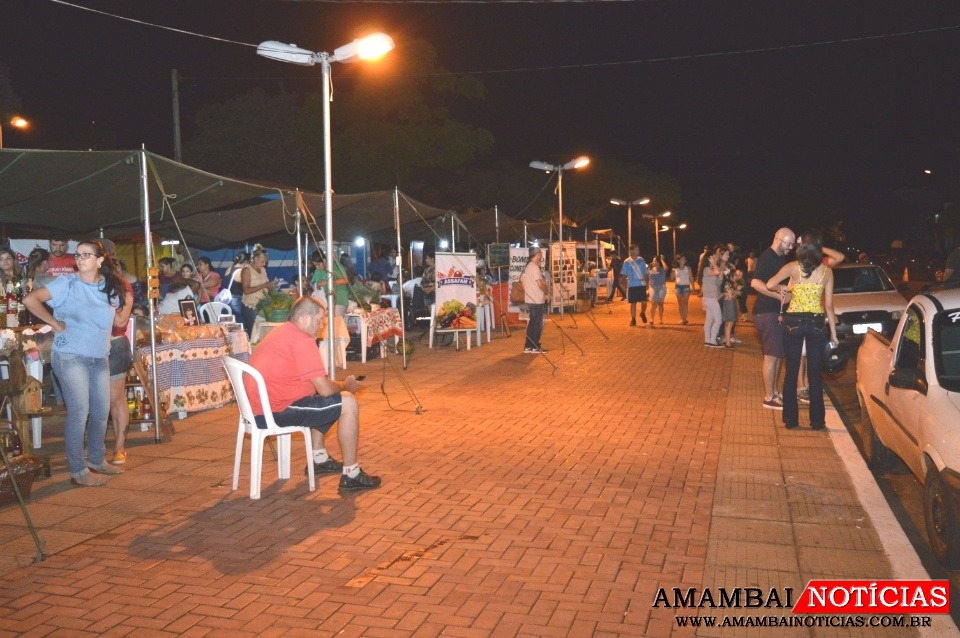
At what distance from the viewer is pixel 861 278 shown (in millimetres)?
15062

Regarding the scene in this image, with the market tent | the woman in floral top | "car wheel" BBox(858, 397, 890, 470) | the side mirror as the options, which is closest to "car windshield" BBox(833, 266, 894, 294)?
the woman in floral top

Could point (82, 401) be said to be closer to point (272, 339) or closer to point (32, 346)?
point (272, 339)

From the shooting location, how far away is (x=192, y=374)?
9.70 meters

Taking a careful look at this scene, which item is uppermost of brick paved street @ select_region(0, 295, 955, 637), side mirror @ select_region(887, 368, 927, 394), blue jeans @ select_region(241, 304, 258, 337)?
blue jeans @ select_region(241, 304, 258, 337)

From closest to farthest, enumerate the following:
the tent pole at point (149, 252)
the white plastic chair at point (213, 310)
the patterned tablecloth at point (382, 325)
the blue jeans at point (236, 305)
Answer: the tent pole at point (149, 252)
the white plastic chair at point (213, 310)
the patterned tablecloth at point (382, 325)
the blue jeans at point (236, 305)

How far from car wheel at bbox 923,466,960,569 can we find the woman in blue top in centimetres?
584

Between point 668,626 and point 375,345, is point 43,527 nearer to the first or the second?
point 668,626

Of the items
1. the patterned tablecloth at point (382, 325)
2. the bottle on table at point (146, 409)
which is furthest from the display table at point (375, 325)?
the bottle on table at point (146, 409)

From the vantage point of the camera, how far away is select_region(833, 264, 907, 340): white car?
13461 mm

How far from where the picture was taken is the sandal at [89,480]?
22.2 ft

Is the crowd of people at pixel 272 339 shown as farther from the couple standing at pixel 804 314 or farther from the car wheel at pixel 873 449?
the car wheel at pixel 873 449

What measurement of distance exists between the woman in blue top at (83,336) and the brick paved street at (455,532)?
473mm

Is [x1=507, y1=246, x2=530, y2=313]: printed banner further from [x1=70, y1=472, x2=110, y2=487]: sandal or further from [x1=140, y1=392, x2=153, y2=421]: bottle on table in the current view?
[x1=70, y1=472, x2=110, y2=487]: sandal

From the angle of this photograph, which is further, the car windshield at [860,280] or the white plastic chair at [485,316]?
the white plastic chair at [485,316]
